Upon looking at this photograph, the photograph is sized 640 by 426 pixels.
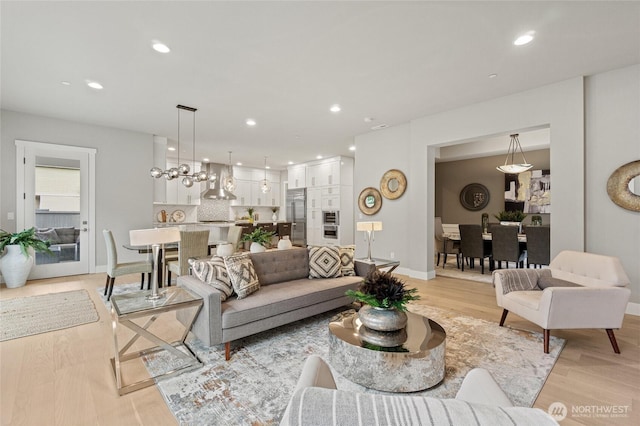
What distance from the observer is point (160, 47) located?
291 cm

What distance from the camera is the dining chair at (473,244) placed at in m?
5.61

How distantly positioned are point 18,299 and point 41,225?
1688mm

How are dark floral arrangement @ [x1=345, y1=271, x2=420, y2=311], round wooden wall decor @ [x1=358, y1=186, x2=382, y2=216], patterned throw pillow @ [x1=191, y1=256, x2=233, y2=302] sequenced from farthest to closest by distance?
round wooden wall decor @ [x1=358, y1=186, x2=382, y2=216] < patterned throw pillow @ [x1=191, y1=256, x2=233, y2=302] < dark floral arrangement @ [x1=345, y1=271, x2=420, y2=311]

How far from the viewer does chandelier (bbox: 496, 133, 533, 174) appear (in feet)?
18.6

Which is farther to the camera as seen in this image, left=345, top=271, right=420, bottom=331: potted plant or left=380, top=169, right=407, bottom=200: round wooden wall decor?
left=380, top=169, right=407, bottom=200: round wooden wall decor

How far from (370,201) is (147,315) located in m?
4.76

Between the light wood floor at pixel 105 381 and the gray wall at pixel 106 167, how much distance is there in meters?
3.14

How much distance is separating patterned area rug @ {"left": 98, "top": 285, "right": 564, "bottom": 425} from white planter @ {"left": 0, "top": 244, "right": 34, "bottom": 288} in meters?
3.96

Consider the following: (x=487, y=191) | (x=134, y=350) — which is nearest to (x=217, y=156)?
(x=134, y=350)

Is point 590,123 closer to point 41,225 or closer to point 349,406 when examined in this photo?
point 349,406

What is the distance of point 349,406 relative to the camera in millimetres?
571

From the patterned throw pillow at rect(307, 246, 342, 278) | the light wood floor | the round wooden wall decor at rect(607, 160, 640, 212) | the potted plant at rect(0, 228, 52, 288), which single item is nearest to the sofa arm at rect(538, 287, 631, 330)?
the light wood floor

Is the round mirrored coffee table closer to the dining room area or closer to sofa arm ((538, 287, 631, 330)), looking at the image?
sofa arm ((538, 287, 631, 330))

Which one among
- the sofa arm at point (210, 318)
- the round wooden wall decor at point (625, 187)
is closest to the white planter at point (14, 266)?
the sofa arm at point (210, 318)
